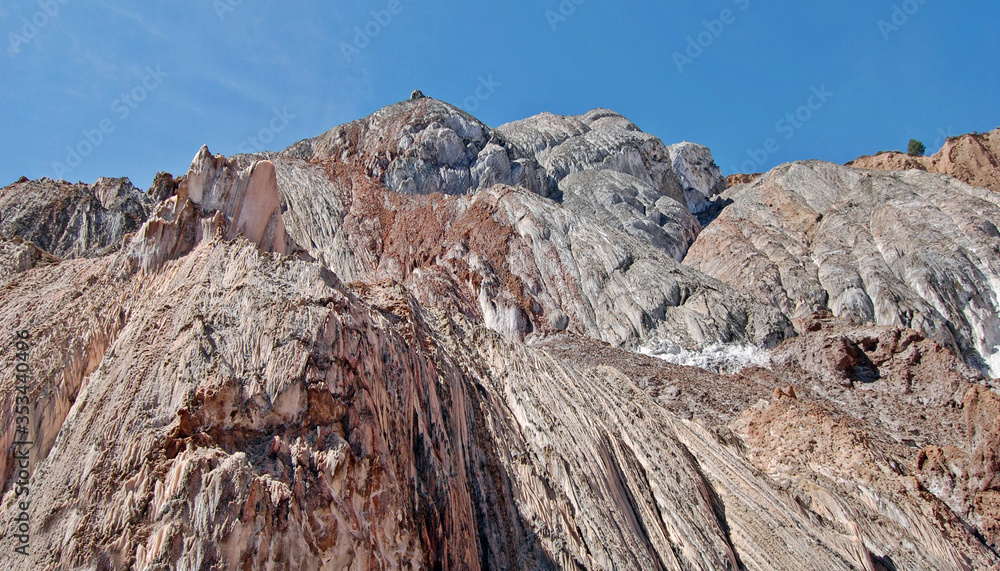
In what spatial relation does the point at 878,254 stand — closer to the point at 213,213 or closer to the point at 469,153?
the point at 469,153

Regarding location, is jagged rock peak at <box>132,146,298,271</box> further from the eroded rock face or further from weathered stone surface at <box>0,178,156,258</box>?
the eroded rock face

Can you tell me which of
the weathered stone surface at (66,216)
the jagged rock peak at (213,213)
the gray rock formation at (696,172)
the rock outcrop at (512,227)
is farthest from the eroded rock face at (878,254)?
the weathered stone surface at (66,216)

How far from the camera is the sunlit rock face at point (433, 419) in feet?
28.3

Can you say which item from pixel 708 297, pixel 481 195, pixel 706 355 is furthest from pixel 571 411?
pixel 481 195

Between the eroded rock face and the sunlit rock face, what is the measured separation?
0.62m

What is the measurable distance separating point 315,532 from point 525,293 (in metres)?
23.8

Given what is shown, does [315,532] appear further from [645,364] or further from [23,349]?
[645,364]

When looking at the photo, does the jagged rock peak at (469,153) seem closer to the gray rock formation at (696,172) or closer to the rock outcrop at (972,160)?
the gray rock formation at (696,172)

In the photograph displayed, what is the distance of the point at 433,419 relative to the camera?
12.2 m

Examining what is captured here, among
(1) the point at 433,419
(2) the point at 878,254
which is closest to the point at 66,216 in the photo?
(1) the point at 433,419

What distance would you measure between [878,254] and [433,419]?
2902 cm

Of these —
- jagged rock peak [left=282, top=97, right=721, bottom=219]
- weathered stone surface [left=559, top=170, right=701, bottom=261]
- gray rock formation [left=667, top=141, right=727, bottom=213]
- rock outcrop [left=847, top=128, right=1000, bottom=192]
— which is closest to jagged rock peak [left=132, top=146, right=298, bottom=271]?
weathered stone surface [left=559, top=170, right=701, bottom=261]

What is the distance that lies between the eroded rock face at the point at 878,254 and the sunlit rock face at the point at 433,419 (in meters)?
0.62

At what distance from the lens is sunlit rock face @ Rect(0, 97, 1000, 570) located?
8.64 meters
